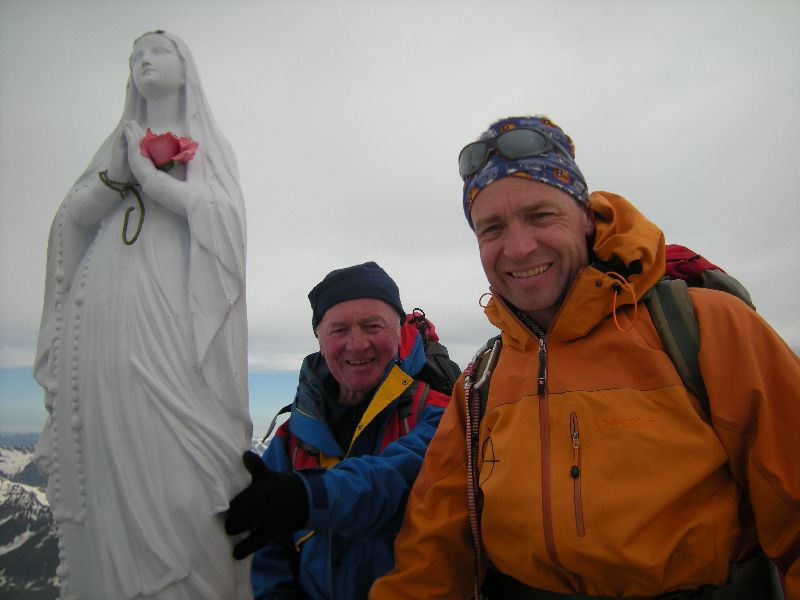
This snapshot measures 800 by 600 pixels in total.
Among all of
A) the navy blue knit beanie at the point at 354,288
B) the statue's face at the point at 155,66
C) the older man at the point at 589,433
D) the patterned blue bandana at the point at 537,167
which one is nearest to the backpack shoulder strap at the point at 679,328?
the older man at the point at 589,433

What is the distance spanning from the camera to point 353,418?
339 cm

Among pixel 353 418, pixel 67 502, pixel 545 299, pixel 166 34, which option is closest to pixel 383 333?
pixel 353 418

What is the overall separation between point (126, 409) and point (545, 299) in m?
1.99

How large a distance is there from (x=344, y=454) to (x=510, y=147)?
7.50 feet

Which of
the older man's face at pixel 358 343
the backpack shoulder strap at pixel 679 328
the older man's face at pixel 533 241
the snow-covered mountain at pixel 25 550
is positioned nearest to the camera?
the backpack shoulder strap at pixel 679 328

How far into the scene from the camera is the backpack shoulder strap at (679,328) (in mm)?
1732

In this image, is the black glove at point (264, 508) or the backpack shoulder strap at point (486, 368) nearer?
the black glove at point (264, 508)

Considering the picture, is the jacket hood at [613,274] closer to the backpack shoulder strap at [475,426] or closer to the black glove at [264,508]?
the backpack shoulder strap at [475,426]

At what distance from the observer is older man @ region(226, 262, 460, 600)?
2.10m

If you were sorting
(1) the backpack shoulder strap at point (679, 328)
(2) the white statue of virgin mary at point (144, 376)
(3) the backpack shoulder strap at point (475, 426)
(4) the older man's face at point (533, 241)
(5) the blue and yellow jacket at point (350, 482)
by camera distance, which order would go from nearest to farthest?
(1) the backpack shoulder strap at point (679, 328)
(2) the white statue of virgin mary at point (144, 376)
(4) the older man's face at point (533, 241)
(3) the backpack shoulder strap at point (475, 426)
(5) the blue and yellow jacket at point (350, 482)

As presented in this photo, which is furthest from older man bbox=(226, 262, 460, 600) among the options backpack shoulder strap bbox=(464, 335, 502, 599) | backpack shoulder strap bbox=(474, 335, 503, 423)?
backpack shoulder strap bbox=(474, 335, 503, 423)

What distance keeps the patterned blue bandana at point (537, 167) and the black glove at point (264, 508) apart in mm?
1660

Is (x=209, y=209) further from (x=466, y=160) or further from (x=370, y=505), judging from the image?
(x=370, y=505)

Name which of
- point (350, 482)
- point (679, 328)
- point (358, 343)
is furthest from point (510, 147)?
point (350, 482)
